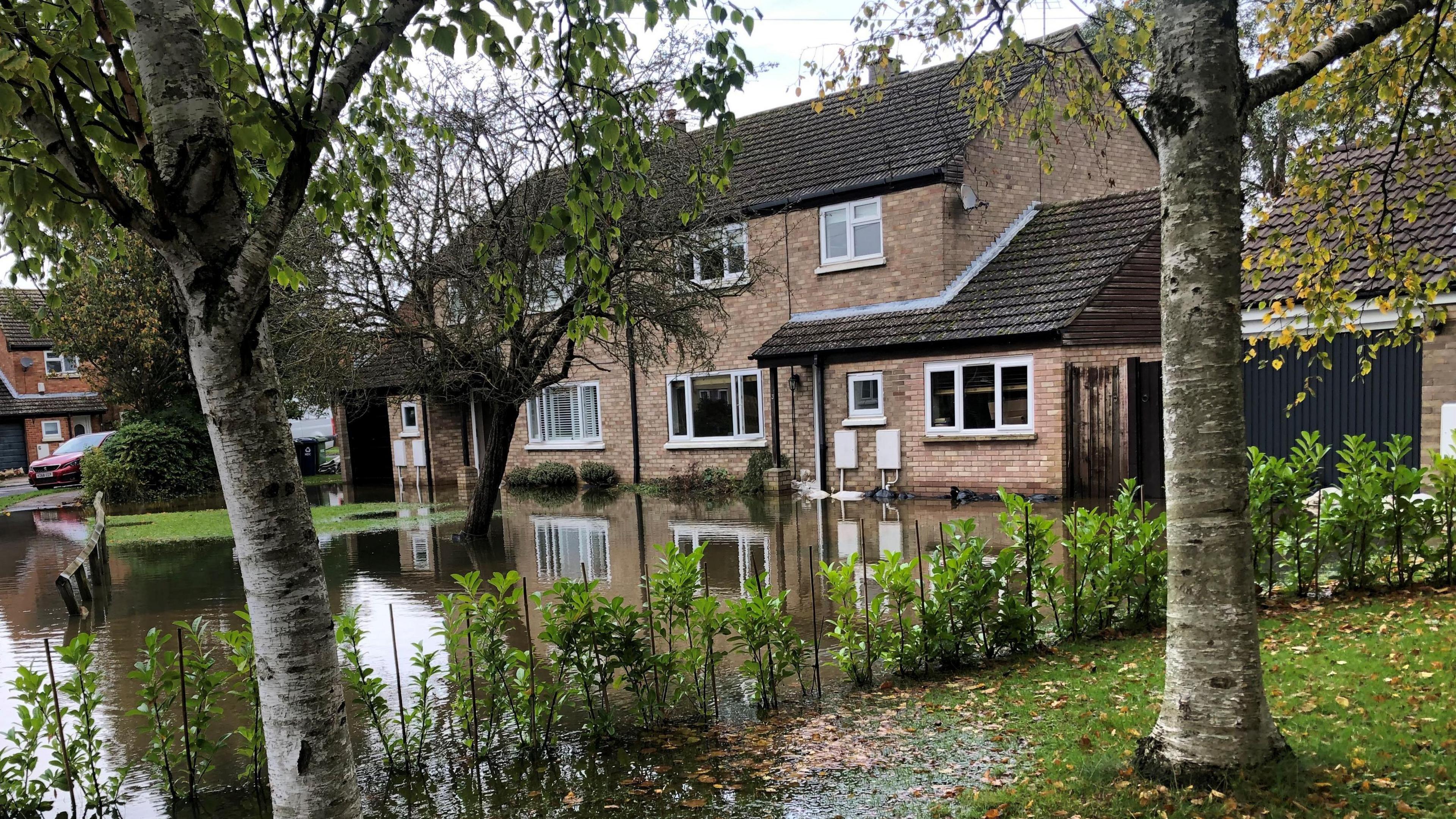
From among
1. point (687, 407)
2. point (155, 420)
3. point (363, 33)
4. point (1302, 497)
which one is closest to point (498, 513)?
point (687, 407)

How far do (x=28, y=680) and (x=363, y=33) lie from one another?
11.2 ft

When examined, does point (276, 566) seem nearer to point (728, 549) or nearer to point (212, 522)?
point (728, 549)

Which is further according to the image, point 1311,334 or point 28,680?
point 1311,334

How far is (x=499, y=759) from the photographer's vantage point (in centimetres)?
524

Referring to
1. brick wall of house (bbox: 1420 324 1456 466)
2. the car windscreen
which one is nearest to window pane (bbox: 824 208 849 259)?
brick wall of house (bbox: 1420 324 1456 466)

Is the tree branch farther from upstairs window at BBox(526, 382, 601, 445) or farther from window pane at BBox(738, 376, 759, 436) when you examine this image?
upstairs window at BBox(526, 382, 601, 445)

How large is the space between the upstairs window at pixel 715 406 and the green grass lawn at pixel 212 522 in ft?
17.5

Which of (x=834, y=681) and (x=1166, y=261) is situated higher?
(x=1166, y=261)

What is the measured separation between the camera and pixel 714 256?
13820 millimetres

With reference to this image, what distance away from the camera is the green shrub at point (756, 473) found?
19.0m

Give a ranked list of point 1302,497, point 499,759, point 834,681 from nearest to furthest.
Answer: point 499,759 < point 834,681 < point 1302,497

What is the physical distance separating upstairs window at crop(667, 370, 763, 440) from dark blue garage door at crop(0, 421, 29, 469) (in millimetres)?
32928

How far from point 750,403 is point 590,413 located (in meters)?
5.01

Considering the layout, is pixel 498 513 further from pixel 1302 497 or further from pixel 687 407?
pixel 1302 497
